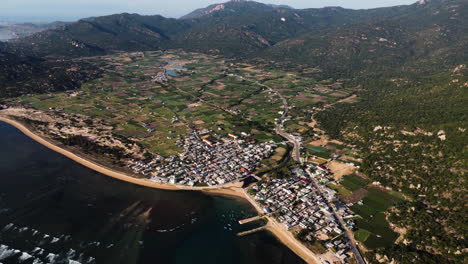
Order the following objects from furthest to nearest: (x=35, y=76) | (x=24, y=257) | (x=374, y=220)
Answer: (x=35, y=76), (x=374, y=220), (x=24, y=257)

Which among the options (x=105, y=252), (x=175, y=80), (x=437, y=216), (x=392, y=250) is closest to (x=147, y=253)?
(x=105, y=252)

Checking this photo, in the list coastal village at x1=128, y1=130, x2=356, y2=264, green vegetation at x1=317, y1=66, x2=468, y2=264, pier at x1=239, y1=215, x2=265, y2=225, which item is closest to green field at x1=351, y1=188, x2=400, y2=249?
green vegetation at x1=317, y1=66, x2=468, y2=264

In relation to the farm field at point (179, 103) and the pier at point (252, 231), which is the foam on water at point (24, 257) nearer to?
the pier at point (252, 231)

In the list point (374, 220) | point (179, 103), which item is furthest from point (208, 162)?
point (179, 103)

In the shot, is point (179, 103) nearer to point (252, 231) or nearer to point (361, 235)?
point (252, 231)

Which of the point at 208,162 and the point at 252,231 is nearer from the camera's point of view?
the point at 252,231

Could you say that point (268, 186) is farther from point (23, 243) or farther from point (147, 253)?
point (23, 243)

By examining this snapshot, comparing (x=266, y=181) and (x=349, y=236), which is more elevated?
(x=266, y=181)
